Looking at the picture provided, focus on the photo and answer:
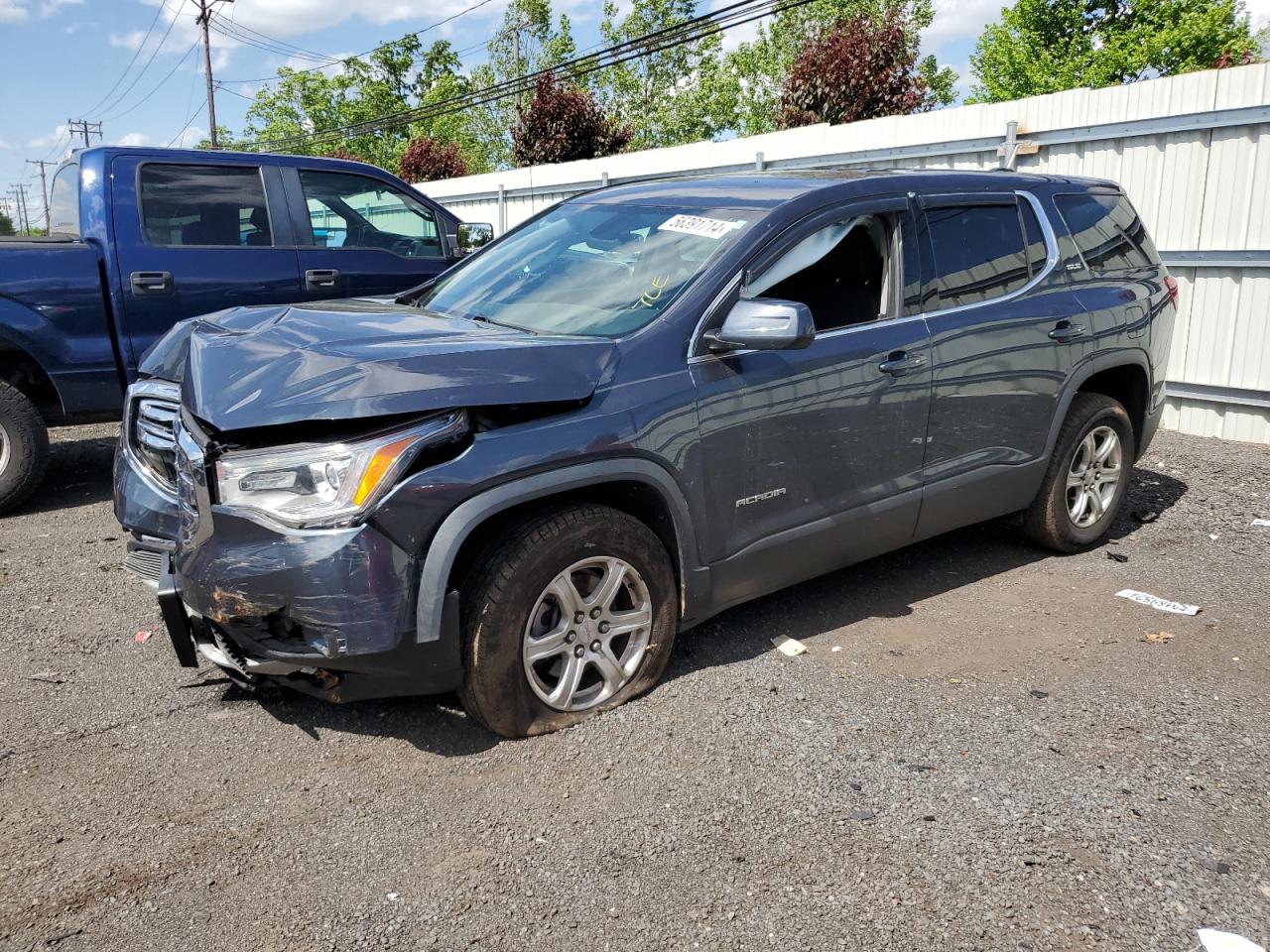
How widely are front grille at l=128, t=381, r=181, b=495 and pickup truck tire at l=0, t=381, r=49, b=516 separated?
2.47 meters

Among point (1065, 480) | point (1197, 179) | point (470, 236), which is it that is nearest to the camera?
point (1065, 480)

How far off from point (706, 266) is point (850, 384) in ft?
2.49

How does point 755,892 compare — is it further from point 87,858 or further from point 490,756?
point 87,858

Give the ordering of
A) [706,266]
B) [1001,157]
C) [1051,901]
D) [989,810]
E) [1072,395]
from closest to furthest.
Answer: [1051,901]
[989,810]
[706,266]
[1072,395]
[1001,157]

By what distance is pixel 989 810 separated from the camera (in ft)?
9.96

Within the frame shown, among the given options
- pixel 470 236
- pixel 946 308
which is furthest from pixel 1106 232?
pixel 470 236

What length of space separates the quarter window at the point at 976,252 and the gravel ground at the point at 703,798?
1465 millimetres

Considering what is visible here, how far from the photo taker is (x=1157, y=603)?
4.80m

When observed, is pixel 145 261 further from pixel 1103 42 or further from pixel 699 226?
pixel 1103 42

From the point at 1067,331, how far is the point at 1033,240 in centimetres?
47

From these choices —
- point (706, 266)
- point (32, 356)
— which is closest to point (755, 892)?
point (706, 266)

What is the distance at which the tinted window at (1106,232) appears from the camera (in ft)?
16.8

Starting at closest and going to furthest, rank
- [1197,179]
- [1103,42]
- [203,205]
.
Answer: [203,205]
[1197,179]
[1103,42]

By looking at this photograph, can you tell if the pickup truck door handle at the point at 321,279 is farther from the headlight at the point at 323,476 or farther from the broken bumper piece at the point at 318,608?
the headlight at the point at 323,476
